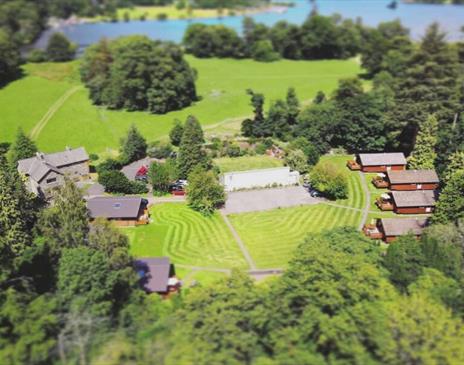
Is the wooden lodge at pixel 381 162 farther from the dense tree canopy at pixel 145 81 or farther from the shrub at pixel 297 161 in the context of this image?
the dense tree canopy at pixel 145 81

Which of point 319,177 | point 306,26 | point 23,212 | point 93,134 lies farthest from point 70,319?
point 306,26

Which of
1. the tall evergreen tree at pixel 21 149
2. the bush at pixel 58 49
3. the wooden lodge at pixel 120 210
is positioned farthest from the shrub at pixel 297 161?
the bush at pixel 58 49

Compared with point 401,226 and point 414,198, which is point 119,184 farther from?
point 414,198

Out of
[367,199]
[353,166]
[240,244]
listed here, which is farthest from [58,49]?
[367,199]

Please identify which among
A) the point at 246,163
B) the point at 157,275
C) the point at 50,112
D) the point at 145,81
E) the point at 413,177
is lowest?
the point at 50,112

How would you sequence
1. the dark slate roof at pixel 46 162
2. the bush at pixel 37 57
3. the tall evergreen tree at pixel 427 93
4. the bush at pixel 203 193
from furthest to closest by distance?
the bush at pixel 37 57 < the tall evergreen tree at pixel 427 93 < the dark slate roof at pixel 46 162 < the bush at pixel 203 193

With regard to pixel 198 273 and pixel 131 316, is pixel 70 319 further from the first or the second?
pixel 198 273
